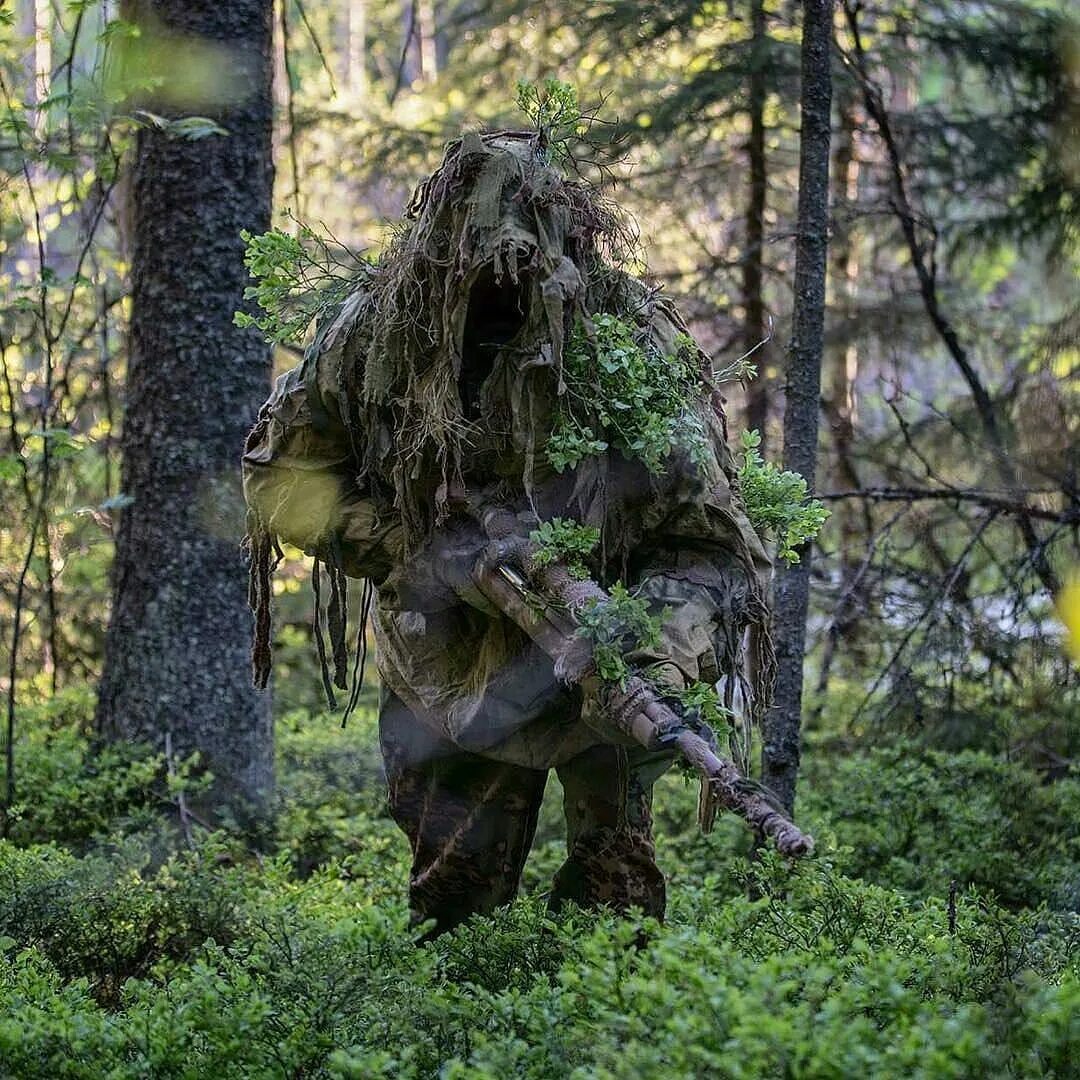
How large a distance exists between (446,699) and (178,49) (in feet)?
15.8

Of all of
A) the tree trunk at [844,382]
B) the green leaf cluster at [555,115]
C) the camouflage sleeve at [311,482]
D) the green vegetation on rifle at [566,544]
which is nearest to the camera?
the green vegetation on rifle at [566,544]

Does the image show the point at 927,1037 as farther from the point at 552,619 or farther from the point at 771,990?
the point at 552,619

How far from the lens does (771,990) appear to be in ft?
10.7

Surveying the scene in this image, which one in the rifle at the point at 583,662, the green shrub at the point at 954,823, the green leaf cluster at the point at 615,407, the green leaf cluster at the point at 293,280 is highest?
the green leaf cluster at the point at 293,280

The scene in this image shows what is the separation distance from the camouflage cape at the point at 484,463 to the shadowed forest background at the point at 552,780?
0.33 m

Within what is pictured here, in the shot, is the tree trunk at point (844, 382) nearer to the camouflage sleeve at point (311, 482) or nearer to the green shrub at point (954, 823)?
the green shrub at point (954, 823)

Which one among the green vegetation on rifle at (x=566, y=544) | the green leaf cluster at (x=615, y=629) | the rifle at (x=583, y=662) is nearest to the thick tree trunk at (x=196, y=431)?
the rifle at (x=583, y=662)

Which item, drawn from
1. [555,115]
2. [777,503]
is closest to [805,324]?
[777,503]

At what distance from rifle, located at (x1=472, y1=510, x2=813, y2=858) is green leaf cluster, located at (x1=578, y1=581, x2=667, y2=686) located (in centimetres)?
3

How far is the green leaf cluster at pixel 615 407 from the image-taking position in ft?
13.4

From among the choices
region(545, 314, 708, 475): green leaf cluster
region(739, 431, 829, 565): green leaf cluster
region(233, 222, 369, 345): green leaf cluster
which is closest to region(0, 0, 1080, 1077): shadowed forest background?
region(233, 222, 369, 345): green leaf cluster

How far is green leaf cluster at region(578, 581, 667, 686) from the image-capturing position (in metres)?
3.72

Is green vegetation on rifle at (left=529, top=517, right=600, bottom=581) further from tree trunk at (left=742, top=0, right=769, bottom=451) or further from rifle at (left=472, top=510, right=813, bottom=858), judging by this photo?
tree trunk at (left=742, top=0, right=769, bottom=451)

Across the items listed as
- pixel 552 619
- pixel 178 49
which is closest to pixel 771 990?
pixel 552 619
